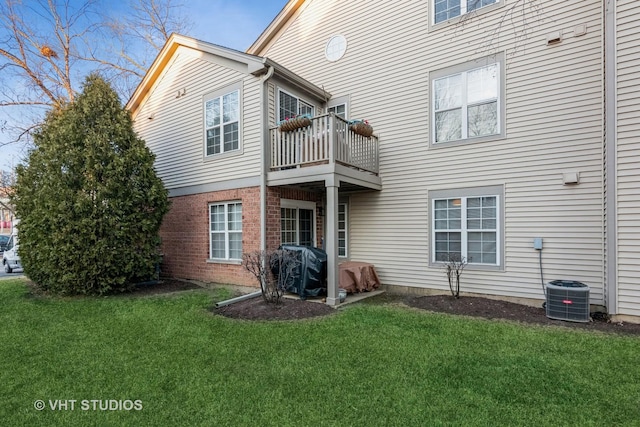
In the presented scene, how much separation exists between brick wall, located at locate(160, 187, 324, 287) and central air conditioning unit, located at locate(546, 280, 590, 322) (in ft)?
18.1

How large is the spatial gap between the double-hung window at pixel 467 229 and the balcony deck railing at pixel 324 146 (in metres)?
1.91

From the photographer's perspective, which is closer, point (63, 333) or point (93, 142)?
point (63, 333)

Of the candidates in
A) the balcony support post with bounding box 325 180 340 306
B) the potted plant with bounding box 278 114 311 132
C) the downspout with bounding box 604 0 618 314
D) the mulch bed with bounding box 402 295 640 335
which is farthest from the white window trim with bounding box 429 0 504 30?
the mulch bed with bounding box 402 295 640 335

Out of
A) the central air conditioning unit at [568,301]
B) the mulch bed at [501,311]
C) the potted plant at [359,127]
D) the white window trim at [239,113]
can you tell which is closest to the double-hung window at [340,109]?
the potted plant at [359,127]

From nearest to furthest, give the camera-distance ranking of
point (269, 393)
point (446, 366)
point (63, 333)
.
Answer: point (269, 393) → point (446, 366) → point (63, 333)

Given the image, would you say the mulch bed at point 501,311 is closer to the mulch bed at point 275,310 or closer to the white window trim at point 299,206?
the mulch bed at point 275,310

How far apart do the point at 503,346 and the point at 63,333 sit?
246 inches

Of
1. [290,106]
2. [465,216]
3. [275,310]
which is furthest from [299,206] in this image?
[465,216]

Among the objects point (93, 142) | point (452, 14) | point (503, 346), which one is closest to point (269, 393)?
point (503, 346)

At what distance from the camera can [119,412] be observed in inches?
117

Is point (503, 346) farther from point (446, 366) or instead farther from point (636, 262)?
point (636, 262)

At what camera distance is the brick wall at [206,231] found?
26.7 ft

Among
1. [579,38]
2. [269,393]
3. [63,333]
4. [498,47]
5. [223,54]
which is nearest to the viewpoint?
[269,393]

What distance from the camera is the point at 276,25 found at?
10.5 metres
